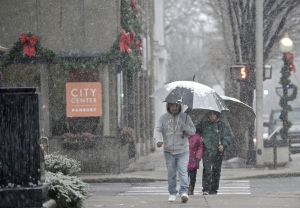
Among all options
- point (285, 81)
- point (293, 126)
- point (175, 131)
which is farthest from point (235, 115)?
point (293, 126)

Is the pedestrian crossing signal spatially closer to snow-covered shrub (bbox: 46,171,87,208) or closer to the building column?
the building column

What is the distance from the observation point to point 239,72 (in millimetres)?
17266

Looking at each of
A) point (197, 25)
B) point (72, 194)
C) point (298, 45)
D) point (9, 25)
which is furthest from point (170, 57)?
point (72, 194)

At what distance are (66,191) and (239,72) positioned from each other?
36.1ft

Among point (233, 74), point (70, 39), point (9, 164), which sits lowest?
point (9, 164)

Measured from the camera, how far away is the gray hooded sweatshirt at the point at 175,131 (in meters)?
8.59

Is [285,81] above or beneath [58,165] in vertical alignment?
above

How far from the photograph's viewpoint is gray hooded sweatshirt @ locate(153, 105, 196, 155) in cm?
859

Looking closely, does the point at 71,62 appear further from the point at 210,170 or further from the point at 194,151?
the point at 210,170

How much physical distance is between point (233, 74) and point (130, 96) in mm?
4658

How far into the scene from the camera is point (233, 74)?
679 inches

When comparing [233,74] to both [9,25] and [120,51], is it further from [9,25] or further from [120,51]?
[9,25]

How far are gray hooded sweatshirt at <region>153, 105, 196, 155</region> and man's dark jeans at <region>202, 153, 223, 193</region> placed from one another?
1.25 m

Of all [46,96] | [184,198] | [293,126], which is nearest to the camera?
[184,198]
